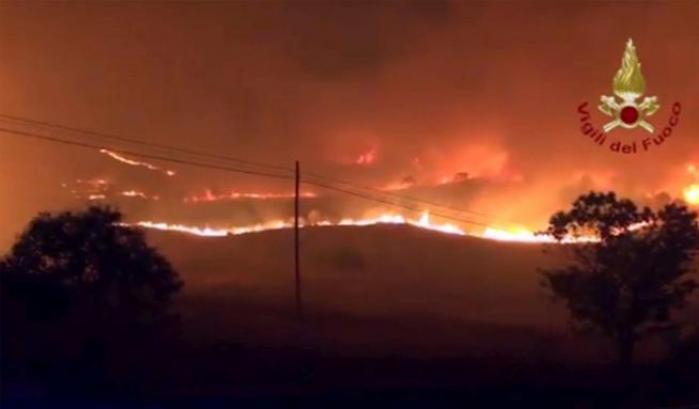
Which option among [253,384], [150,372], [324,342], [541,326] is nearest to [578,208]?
[541,326]

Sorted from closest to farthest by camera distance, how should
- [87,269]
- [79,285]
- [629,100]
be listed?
[79,285] < [87,269] < [629,100]

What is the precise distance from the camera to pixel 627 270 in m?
12.4

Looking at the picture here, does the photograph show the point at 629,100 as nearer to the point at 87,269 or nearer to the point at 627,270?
the point at 627,270

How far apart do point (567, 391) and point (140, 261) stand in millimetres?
4244

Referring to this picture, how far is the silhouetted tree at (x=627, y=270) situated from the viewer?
39.4ft

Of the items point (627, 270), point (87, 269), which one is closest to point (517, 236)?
point (627, 270)

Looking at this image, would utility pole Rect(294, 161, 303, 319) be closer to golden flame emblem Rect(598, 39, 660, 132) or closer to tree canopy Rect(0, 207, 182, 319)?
tree canopy Rect(0, 207, 182, 319)

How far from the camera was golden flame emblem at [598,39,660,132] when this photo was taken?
435 inches

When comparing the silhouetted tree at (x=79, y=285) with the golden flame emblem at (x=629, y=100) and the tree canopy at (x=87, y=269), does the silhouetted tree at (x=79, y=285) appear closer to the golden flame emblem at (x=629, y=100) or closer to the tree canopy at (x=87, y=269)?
the tree canopy at (x=87, y=269)

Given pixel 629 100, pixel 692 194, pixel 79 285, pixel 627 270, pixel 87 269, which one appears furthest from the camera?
pixel 627 270

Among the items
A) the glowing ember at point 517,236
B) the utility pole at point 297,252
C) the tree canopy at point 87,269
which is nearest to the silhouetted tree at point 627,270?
the glowing ember at point 517,236

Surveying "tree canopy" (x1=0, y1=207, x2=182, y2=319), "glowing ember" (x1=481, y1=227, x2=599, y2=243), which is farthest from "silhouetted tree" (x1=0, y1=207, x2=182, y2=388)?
"glowing ember" (x1=481, y1=227, x2=599, y2=243)

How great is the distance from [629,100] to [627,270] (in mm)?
2195

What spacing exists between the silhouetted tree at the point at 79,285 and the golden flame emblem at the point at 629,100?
179 inches
